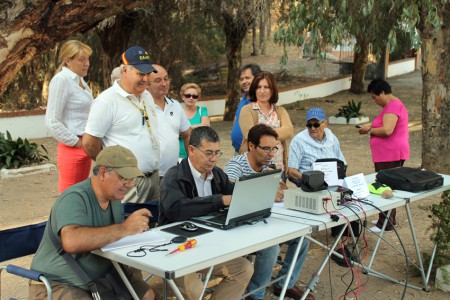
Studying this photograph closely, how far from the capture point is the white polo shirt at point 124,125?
185 inches

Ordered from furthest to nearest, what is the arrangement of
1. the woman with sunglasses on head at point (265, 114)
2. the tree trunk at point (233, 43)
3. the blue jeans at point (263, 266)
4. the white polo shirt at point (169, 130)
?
the tree trunk at point (233, 43) < the woman with sunglasses on head at point (265, 114) < the white polo shirt at point (169, 130) < the blue jeans at point (263, 266)

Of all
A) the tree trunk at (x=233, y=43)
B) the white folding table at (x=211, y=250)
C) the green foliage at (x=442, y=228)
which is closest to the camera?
the white folding table at (x=211, y=250)

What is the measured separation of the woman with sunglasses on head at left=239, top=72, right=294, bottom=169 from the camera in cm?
575

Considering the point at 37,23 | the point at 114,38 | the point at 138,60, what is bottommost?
the point at 138,60

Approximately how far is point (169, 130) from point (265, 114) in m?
1.02

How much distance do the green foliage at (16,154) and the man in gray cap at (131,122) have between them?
606 cm

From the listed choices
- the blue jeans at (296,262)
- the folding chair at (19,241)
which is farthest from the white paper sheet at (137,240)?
the blue jeans at (296,262)

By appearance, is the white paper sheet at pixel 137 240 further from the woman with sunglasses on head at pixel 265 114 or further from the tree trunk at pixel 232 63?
the tree trunk at pixel 232 63

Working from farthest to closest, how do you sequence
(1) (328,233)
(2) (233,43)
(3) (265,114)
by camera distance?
(2) (233,43) < (1) (328,233) < (3) (265,114)

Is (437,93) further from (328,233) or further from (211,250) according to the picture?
(211,250)

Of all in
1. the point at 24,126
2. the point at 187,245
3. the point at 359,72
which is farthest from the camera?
the point at 359,72

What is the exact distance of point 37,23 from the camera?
4965mm

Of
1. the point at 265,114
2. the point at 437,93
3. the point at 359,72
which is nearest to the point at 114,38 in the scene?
the point at 437,93

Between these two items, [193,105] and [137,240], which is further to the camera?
[193,105]
